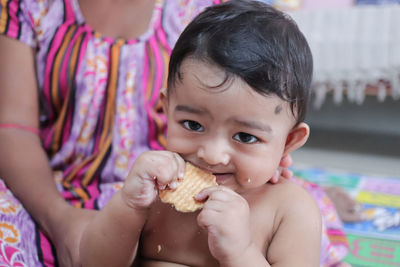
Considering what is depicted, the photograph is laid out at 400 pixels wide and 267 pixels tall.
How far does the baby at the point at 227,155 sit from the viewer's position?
28.8 inches

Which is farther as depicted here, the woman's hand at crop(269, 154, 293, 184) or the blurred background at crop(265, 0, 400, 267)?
the blurred background at crop(265, 0, 400, 267)

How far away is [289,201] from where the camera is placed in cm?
86

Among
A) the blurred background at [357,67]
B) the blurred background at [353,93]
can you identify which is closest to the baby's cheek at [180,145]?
the blurred background at [353,93]

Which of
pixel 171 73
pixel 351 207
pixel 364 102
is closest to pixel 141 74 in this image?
pixel 171 73

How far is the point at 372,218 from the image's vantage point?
5.86ft

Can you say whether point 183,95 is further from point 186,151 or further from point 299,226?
point 299,226

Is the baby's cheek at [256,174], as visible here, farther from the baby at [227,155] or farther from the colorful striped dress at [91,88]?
the colorful striped dress at [91,88]

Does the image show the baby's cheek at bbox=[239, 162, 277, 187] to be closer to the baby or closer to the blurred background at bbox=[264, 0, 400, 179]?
the baby

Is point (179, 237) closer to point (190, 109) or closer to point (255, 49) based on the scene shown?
point (190, 109)

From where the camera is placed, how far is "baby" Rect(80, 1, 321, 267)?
2.40 ft

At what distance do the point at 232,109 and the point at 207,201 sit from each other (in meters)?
0.14

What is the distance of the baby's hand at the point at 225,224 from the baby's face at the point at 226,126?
0.22ft

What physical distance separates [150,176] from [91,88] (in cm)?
Answer: 47

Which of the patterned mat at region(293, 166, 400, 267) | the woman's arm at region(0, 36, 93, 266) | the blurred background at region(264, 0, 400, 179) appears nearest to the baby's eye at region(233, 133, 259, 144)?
the woman's arm at region(0, 36, 93, 266)
